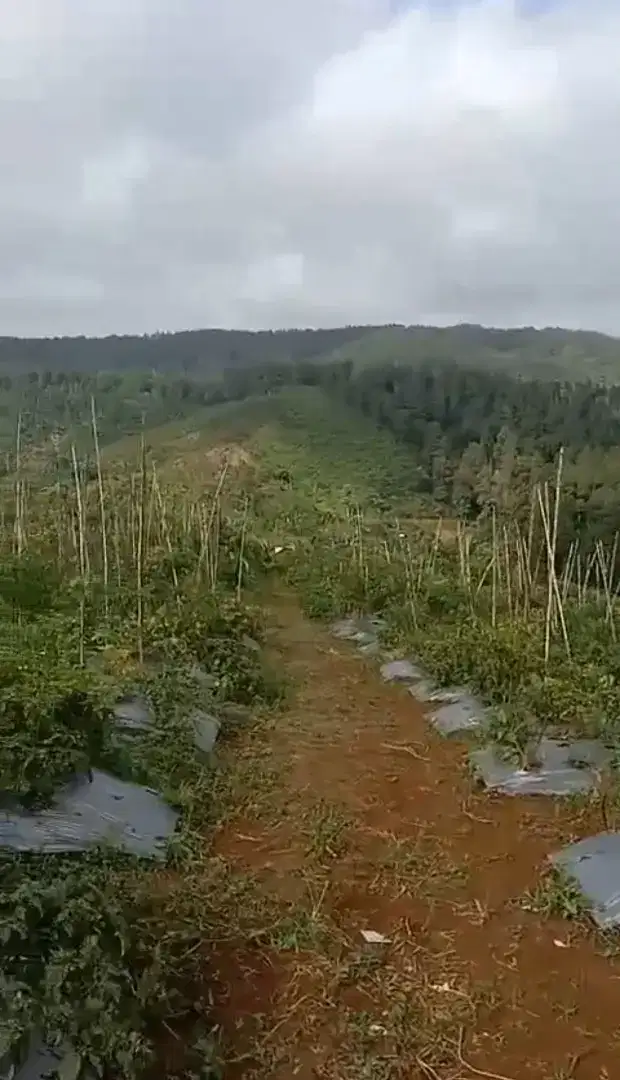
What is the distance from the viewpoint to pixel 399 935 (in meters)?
3.01

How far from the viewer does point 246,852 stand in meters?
3.55

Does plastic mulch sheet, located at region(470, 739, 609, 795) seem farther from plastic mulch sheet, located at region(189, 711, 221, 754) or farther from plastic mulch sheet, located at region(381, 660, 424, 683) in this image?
plastic mulch sheet, located at region(381, 660, 424, 683)

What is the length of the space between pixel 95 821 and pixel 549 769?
2173 mm

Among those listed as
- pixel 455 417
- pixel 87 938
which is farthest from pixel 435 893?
pixel 455 417

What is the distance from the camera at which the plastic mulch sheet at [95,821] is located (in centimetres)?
304

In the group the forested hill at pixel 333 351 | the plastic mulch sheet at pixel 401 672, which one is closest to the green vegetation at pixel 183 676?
the plastic mulch sheet at pixel 401 672

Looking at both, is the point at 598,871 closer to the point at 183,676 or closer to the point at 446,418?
the point at 183,676

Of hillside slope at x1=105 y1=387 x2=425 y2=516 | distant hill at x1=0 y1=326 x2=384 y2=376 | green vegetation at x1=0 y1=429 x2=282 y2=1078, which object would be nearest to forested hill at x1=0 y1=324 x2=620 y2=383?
distant hill at x1=0 y1=326 x2=384 y2=376

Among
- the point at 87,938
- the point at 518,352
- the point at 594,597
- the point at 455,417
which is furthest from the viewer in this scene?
the point at 518,352

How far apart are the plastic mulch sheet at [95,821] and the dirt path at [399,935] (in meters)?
0.28

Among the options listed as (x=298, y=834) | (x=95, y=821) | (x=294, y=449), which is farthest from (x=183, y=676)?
(x=294, y=449)

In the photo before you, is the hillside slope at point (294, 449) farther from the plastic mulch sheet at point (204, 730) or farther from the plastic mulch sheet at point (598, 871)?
the plastic mulch sheet at point (598, 871)

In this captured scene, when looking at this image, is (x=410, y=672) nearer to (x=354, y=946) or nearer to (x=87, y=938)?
(x=354, y=946)

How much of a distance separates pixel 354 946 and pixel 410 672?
3488 millimetres
